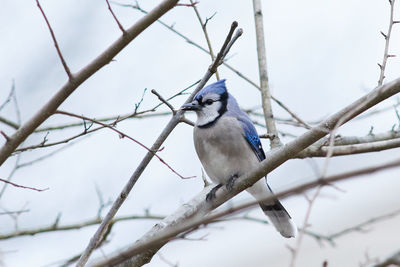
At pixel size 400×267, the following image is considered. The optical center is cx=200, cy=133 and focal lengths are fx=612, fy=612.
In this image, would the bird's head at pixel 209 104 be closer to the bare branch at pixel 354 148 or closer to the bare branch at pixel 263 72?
the bare branch at pixel 263 72

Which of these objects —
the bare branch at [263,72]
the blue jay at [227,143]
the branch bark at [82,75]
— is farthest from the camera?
the blue jay at [227,143]

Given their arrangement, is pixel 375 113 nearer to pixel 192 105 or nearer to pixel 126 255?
pixel 192 105

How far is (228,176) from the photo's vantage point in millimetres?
3354

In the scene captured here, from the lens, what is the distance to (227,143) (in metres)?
3.45

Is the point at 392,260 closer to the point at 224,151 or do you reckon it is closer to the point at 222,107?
the point at 224,151

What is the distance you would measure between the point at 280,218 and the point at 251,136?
0.50 m

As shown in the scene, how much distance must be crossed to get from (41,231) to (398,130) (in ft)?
6.39

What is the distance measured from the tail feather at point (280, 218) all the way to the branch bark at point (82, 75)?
1.89m

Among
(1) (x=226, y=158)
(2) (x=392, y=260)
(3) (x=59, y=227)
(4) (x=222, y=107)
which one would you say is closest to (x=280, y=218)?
(1) (x=226, y=158)

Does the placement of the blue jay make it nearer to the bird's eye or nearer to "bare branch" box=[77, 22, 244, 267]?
the bird's eye

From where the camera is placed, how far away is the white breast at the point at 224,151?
339 centimetres

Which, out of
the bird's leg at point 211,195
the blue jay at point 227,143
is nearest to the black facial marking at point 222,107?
the blue jay at point 227,143

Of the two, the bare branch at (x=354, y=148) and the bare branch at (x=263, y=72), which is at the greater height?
the bare branch at (x=263, y=72)

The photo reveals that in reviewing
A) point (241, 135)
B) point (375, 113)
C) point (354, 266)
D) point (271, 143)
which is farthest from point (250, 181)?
point (354, 266)
